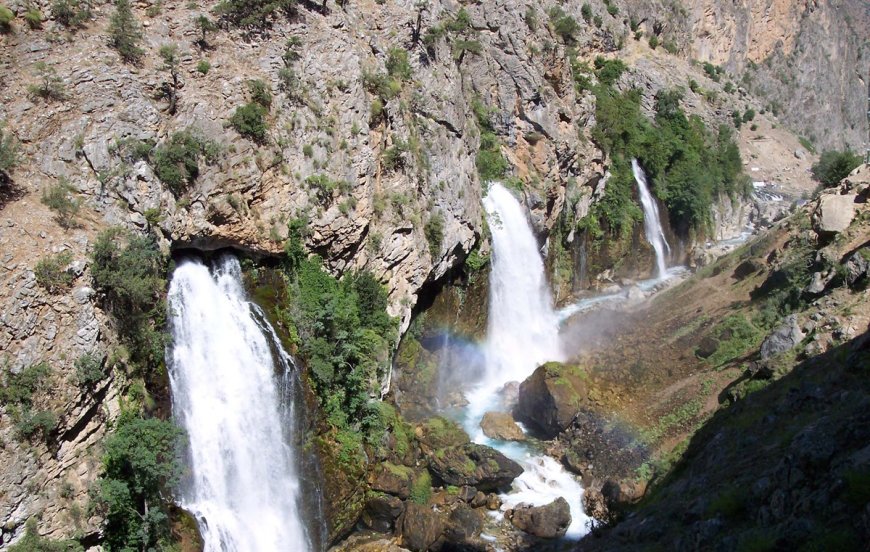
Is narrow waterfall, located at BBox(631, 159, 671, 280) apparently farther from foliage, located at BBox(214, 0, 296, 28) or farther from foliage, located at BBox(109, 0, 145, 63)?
foliage, located at BBox(109, 0, 145, 63)

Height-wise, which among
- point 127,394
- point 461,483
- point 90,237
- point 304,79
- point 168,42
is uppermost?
point 168,42

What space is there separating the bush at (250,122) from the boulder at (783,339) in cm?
1637

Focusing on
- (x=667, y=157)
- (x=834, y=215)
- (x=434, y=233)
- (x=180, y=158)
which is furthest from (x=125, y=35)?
(x=667, y=157)

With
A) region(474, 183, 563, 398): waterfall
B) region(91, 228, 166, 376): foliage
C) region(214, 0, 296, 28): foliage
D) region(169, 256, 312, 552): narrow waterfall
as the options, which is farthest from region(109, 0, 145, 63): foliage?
region(474, 183, 563, 398): waterfall

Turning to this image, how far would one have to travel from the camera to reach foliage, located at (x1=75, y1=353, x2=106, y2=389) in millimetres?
13234

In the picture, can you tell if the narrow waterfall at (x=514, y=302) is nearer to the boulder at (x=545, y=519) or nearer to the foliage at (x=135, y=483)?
the boulder at (x=545, y=519)

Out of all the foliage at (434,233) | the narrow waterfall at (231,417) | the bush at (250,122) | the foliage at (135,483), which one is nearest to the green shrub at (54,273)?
the narrow waterfall at (231,417)

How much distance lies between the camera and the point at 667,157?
133 ft

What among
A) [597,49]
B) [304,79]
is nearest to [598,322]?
[304,79]

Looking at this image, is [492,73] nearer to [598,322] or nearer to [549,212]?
[549,212]

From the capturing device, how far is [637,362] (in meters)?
24.5

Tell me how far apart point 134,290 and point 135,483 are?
4.11m

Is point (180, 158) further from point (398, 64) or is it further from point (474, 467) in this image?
point (474, 467)

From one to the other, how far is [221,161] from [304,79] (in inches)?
180
